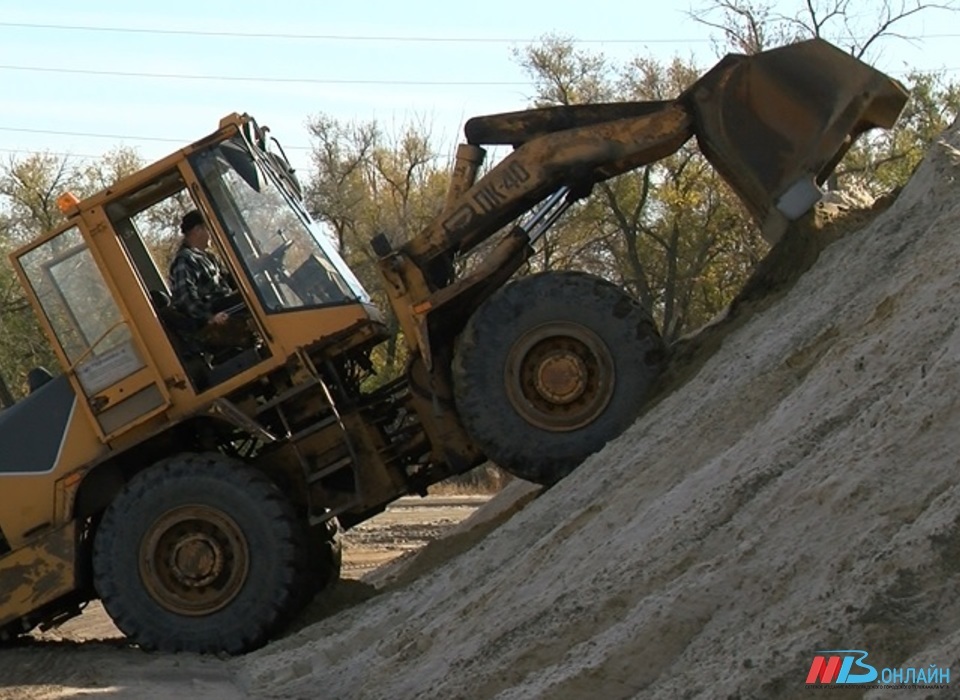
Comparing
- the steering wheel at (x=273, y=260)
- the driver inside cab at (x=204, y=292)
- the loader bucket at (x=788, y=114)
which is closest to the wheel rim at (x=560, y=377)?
the loader bucket at (x=788, y=114)

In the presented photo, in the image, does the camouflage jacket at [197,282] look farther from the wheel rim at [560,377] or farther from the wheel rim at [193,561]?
the wheel rim at [560,377]

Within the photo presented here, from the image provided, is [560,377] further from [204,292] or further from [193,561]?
[193,561]

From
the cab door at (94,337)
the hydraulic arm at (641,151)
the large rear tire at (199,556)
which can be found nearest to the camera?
the large rear tire at (199,556)

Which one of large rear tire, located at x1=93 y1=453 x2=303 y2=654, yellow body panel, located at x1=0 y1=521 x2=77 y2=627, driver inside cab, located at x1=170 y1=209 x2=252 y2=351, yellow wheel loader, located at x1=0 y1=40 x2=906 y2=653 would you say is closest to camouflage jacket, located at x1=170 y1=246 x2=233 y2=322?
driver inside cab, located at x1=170 y1=209 x2=252 y2=351

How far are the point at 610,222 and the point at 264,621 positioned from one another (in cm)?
3063

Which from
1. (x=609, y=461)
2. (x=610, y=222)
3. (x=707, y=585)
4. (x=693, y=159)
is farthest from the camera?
(x=610, y=222)

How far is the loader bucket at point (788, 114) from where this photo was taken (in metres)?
10.0

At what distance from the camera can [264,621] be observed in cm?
999

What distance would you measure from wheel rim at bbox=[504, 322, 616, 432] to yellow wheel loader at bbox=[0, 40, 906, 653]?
0.04 feet

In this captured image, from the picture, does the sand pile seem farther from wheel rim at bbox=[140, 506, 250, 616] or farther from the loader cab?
the loader cab

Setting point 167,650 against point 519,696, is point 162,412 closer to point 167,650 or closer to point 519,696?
point 167,650

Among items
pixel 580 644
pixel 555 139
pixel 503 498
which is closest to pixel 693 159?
pixel 503 498

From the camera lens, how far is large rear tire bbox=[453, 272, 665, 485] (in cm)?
996

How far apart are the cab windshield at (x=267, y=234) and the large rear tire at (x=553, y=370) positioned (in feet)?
3.28
